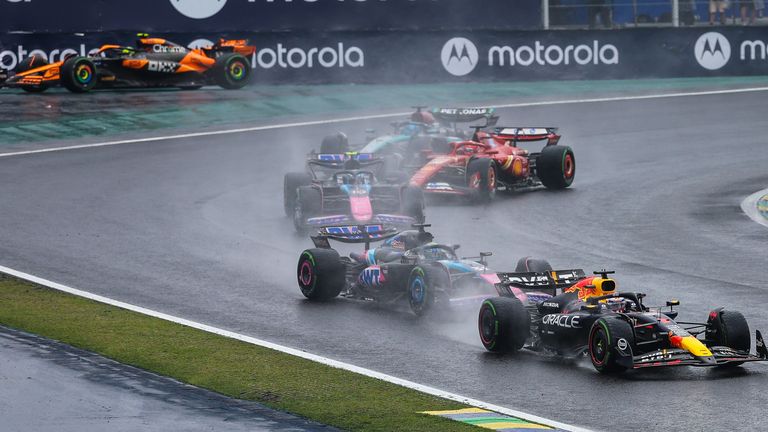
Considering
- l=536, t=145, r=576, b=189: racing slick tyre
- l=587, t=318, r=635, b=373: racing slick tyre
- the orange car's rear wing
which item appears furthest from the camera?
the orange car's rear wing

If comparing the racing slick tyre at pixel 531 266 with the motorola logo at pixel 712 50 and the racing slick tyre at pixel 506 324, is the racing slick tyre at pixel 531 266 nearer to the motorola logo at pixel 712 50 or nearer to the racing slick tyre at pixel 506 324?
the racing slick tyre at pixel 506 324

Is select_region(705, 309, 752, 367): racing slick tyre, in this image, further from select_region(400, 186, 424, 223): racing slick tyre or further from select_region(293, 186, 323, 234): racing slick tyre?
select_region(293, 186, 323, 234): racing slick tyre

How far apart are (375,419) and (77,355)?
4.15 metres

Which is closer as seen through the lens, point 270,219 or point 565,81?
point 270,219

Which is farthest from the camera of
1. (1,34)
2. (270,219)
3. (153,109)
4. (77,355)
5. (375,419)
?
(1,34)

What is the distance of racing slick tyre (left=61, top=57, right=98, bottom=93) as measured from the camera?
38.2 metres

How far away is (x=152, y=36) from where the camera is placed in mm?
40688

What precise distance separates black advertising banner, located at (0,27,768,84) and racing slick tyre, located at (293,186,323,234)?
17.7 meters

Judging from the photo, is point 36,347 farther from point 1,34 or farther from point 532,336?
point 1,34

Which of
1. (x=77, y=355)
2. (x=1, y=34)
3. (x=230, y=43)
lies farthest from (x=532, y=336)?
(x=1, y=34)

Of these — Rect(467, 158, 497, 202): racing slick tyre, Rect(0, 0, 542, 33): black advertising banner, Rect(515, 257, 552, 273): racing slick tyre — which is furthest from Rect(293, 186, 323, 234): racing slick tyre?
Rect(0, 0, 542, 33): black advertising banner

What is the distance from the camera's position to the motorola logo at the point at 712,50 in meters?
40.4

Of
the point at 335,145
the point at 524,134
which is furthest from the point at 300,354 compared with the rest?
the point at 524,134

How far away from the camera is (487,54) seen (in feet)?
134
